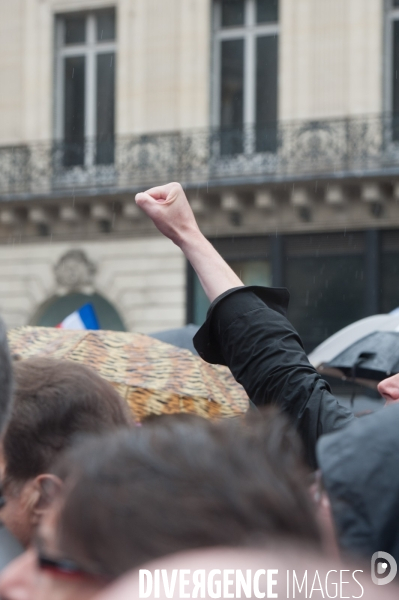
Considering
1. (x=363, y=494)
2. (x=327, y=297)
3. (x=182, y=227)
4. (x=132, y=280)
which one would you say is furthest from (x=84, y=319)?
(x=132, y=280)

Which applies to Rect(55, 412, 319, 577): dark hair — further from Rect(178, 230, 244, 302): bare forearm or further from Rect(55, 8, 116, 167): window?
Rect(55, 8, 116, 167): window

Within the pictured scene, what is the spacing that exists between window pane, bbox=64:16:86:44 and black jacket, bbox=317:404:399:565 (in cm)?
1681

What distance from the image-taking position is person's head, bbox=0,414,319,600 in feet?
2.31

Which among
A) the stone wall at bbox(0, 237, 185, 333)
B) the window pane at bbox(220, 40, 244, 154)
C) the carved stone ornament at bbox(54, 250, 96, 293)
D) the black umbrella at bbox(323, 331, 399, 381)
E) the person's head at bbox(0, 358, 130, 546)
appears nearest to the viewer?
the person's head at bbox(0, 358, 130, 546)

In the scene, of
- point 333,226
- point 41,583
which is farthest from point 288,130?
point 41,583

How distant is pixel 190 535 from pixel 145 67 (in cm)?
1622

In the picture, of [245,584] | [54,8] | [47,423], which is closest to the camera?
[245,584]

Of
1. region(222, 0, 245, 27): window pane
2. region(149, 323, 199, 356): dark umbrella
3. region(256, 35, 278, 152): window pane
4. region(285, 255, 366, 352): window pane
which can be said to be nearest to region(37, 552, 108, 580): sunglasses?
region(149, 323, 199, 356): dark umbrella

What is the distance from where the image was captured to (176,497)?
0.72 metres

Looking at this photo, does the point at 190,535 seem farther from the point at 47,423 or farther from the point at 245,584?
the point at 47,423

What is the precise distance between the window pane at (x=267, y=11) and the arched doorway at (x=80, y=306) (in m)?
5.16

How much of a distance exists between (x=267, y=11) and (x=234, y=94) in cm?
138

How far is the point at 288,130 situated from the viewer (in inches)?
618

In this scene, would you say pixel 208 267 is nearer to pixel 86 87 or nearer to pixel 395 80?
pixel 395 80
